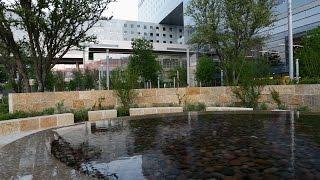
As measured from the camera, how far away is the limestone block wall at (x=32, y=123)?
10.9m

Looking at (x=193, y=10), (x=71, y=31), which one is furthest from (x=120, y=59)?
(x=71, y=31)

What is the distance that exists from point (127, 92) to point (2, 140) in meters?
8.60

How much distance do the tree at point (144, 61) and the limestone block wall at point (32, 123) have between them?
95.1 ft

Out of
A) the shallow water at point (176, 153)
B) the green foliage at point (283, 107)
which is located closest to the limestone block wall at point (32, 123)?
the shallow water at point (176, 153)

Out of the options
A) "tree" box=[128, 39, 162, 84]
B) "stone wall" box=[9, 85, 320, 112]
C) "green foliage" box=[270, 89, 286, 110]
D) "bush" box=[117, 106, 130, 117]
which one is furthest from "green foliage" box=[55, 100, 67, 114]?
"tree" box=[128, 39, 162, 84]

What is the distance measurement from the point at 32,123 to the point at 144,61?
31.5m

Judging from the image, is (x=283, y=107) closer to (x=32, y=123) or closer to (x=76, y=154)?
(x=32, y=123)

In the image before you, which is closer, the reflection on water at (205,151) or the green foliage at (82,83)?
the reflection on water at (205,151)

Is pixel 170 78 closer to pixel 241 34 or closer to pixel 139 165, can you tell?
pixel 241 34

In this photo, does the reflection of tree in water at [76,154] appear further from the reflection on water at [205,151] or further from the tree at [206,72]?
the tree at [206,72]

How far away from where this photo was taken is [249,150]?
19.8 feet

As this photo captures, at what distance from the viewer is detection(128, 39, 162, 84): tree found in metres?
42.4

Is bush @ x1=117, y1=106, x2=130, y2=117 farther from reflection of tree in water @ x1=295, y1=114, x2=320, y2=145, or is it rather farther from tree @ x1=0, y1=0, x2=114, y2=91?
reflection of tree in water @ x1=295, y1=114, x2=320, y2=145

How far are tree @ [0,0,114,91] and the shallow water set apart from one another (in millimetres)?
8122
